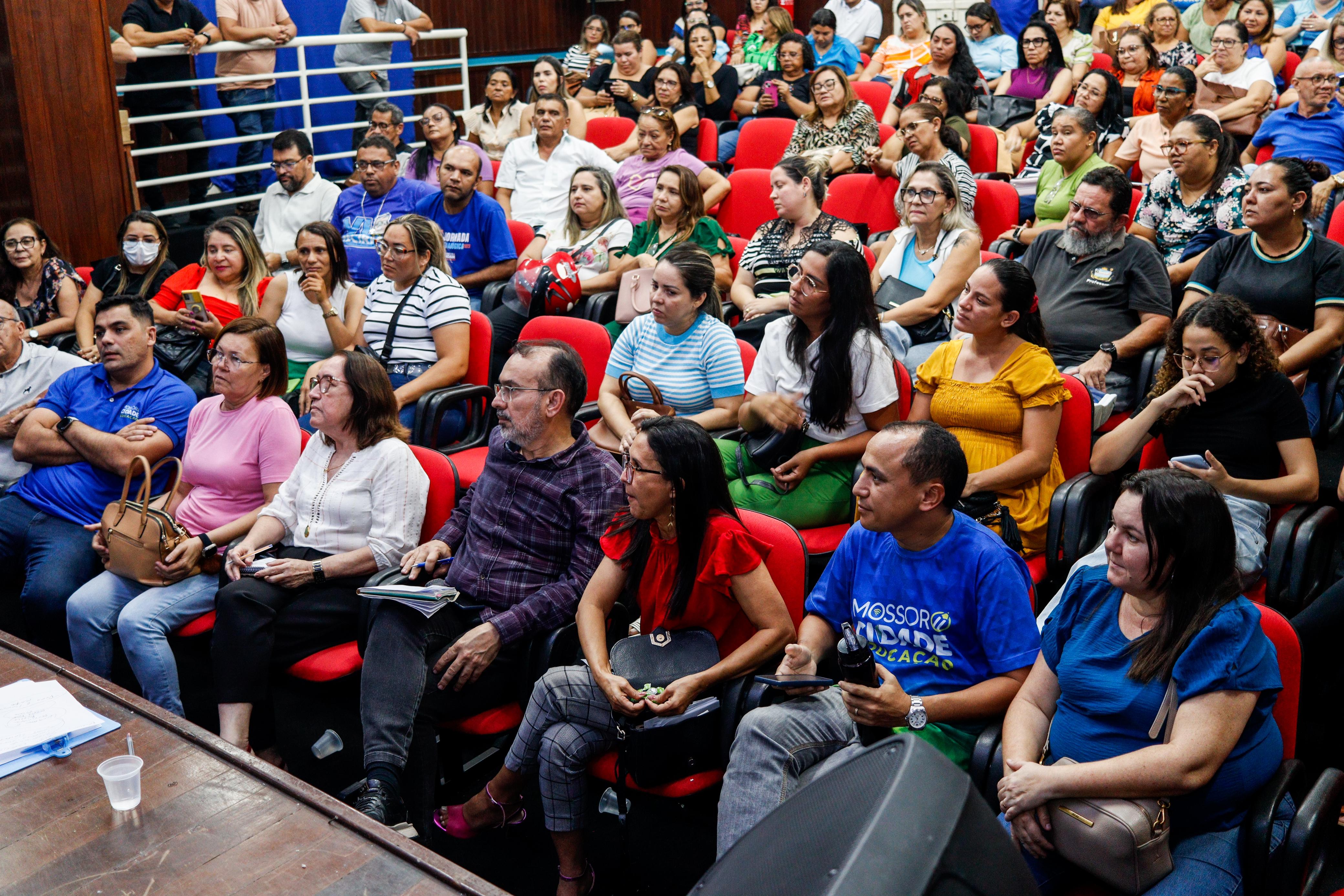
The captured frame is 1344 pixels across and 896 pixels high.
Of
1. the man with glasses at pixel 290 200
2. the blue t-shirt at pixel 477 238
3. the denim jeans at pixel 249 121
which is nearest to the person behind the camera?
the blue t-shirt at pixel 477 238

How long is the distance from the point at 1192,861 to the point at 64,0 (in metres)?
6.06

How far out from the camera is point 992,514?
2832mm

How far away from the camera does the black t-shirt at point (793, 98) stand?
6688 mm

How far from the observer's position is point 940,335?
4.01 meters

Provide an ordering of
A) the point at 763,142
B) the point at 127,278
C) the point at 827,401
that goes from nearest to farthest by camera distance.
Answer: the point at 827,401 → the point at 127,278 → the point at 763,142

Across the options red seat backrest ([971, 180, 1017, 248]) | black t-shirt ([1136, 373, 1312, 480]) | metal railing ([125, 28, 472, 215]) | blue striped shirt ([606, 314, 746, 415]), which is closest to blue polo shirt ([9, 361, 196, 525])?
blue striped shirt ([606, 314, 746, 415])

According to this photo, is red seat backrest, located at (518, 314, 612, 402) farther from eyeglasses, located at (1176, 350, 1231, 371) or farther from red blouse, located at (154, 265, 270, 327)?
eyeglasses, located at (1176, 350, 1231, 371)

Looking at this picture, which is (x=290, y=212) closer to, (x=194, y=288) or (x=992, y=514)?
(x=194, y=288)

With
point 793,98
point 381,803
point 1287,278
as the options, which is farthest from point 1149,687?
point 793,98

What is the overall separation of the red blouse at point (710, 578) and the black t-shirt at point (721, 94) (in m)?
5.51

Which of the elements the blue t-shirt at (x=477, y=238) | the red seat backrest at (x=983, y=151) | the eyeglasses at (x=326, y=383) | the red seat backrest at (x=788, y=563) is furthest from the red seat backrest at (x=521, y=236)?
the red seat backrest at (x=788, y=563)

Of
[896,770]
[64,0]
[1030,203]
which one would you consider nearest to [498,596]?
[896,770]

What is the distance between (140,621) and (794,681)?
1.79 meters

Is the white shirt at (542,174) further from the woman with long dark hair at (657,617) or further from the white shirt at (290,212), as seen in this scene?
the woman with long dark hair at (657,617)
